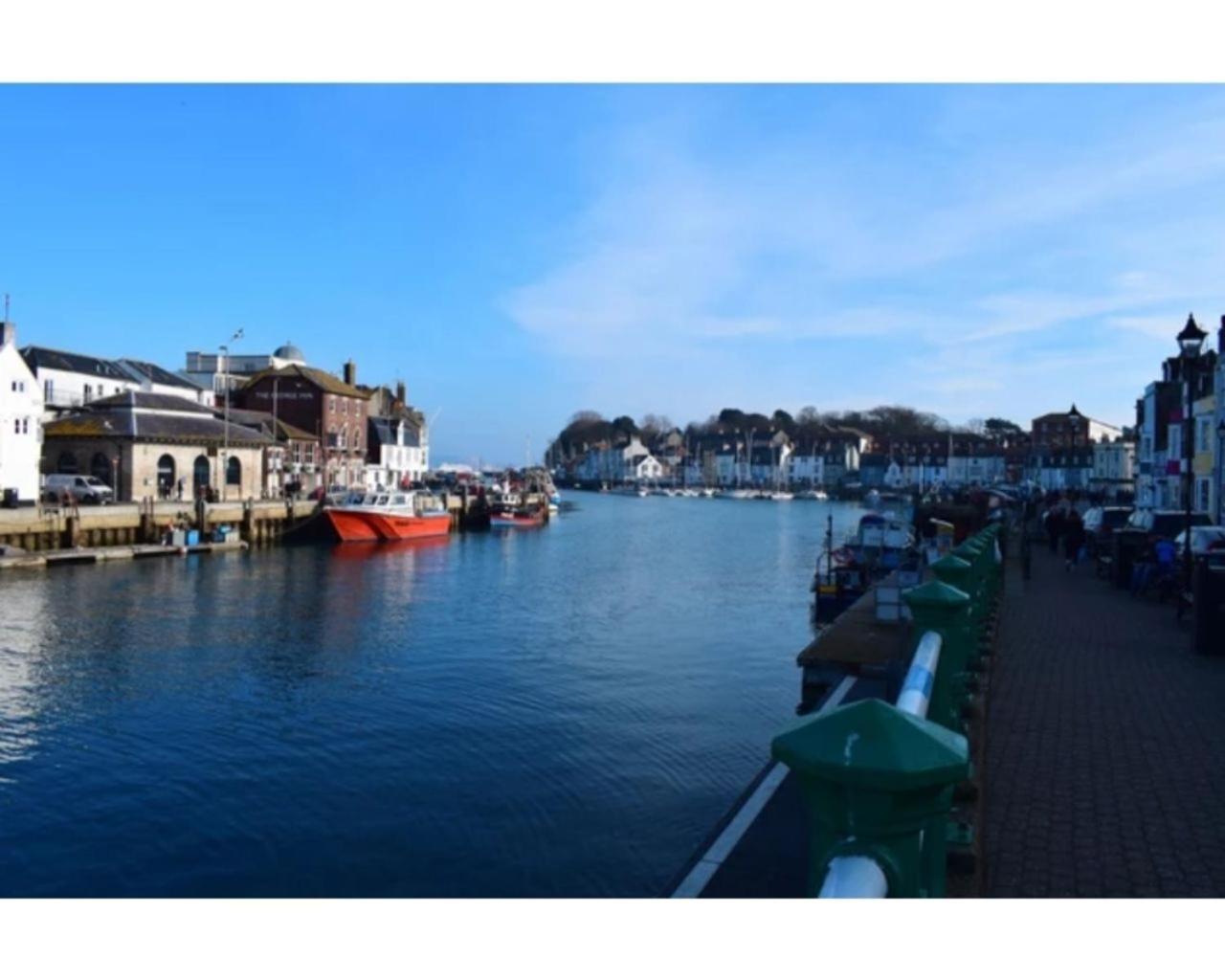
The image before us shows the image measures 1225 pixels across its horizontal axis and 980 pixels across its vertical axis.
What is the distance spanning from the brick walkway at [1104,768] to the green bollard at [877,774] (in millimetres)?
4068

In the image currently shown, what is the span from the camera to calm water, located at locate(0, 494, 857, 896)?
11938 mm

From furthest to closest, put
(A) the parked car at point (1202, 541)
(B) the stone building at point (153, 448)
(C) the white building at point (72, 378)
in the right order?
(C) the white building at point (72, 378) < (B) the stone building at point (153, 448) < (A) the parked car at point (1202, 541)

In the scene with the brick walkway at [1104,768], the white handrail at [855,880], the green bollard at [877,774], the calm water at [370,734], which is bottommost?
the calm water at [370,734]

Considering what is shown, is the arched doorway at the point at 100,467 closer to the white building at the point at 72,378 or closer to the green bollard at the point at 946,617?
the white building at the point at 72,378

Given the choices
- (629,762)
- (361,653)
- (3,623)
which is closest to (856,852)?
(629,762)

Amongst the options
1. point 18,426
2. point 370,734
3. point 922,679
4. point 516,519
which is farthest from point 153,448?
point 922,679

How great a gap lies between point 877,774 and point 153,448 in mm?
62198

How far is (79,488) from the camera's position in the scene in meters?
54.3

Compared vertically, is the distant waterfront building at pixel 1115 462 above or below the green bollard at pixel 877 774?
above

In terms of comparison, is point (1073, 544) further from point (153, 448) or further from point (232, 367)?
point (232, 367)

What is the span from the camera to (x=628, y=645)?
86.9ft

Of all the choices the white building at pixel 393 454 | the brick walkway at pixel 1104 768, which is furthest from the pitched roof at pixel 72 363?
the brick walkway at pixel 1104 768

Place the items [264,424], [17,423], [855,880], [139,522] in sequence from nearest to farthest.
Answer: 1. [855,880]
2. [17,423]
3. [139,522]
4. [264,424]

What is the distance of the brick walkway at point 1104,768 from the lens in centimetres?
673
